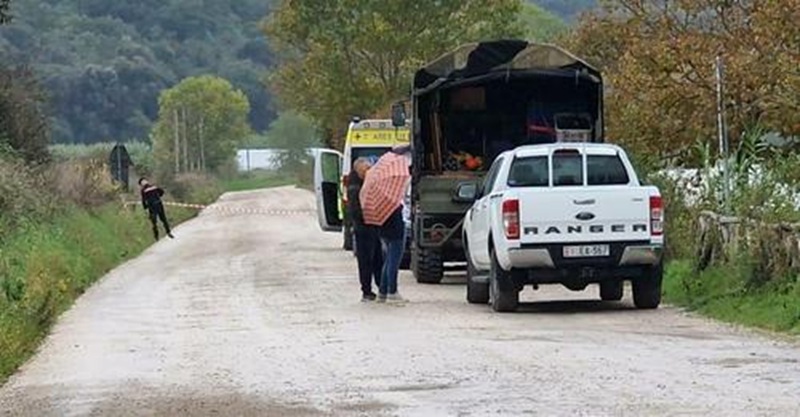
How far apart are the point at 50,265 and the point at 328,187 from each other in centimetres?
1374

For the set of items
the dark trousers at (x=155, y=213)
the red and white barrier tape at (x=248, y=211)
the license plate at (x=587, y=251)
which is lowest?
the red and white barrier tape at (x=248, y=211)

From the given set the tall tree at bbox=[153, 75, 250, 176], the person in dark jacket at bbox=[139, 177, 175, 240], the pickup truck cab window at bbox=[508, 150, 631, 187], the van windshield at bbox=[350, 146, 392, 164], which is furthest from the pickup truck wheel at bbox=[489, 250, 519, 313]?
the tall tree at bbox=[153, 75, 250, 176]

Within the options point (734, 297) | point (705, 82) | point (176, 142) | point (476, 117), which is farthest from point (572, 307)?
point (176, 142)

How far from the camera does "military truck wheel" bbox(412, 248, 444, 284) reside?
26.0 meters

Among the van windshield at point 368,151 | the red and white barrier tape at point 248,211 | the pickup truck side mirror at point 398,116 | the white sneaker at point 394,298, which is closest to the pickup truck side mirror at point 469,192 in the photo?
the white sneaker at point 394,298

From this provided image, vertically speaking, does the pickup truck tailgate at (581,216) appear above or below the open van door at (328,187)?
above

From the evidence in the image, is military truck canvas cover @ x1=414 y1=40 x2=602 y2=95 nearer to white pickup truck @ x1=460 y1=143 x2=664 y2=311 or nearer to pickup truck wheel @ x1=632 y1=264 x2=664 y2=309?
white pickup truck @ x1=460 y1=143 x2=664 y2=311

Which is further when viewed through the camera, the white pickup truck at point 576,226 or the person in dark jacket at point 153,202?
the person in dark jacket at point 153,202

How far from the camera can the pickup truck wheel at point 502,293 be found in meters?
20.4

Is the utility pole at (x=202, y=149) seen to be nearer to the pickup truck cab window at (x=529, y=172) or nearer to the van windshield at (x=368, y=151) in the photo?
the van windshield at (x=368, y=151)

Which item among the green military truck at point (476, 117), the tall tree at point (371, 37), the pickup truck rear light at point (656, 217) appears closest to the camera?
the pickup truck rear light at point (656, 217)

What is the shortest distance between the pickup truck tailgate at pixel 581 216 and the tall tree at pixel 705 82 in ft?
19.5

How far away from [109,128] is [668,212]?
12429cm

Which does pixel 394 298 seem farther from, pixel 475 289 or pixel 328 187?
pixel 328 187
